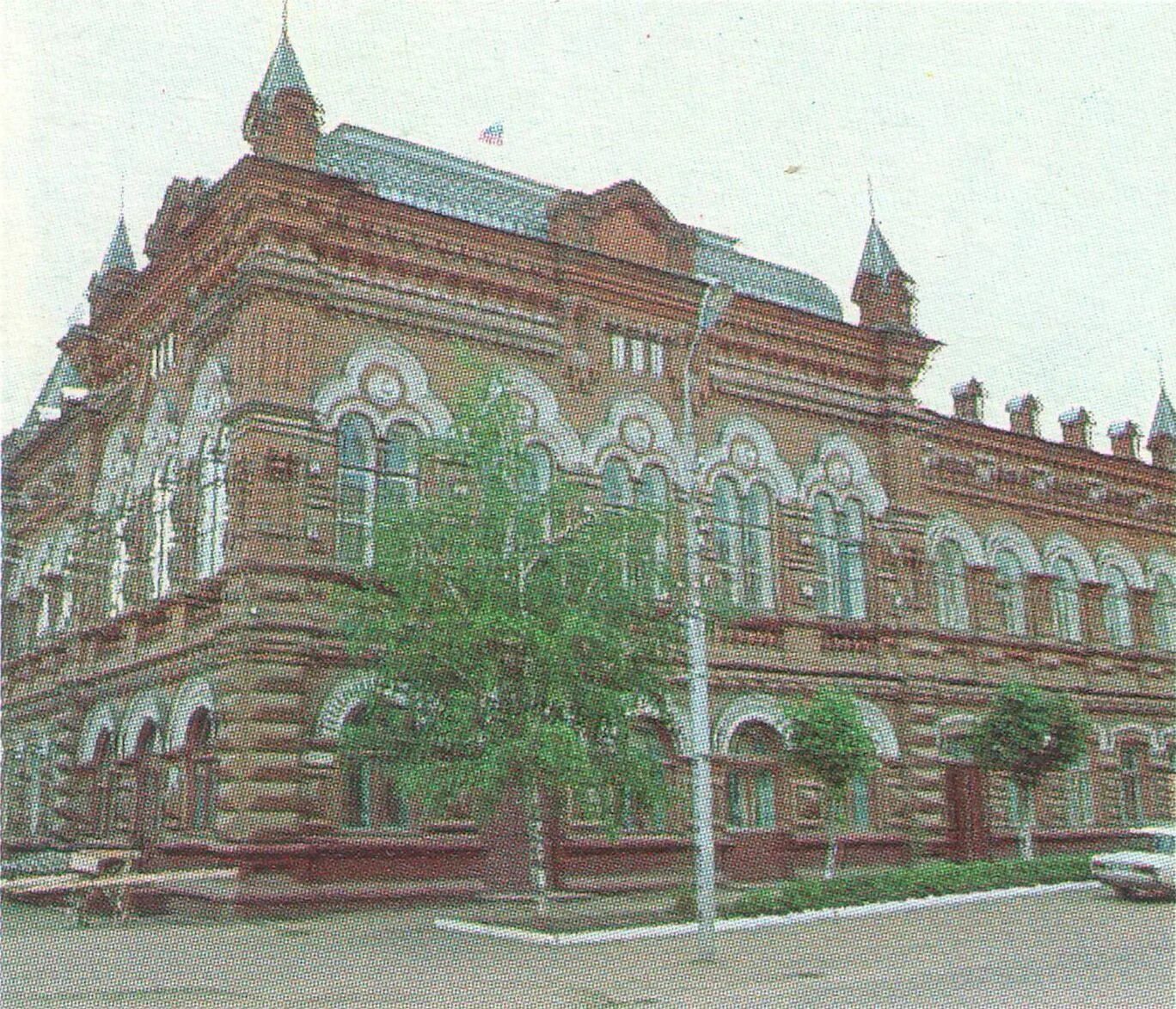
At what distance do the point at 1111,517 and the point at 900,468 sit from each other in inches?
286

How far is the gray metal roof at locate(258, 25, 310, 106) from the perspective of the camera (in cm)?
2073

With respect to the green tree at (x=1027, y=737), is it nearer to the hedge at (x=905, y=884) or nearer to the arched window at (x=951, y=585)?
the hedge at (x=905, y=884)

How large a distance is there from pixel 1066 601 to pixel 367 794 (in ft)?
55.8

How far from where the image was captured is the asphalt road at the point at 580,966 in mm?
12531

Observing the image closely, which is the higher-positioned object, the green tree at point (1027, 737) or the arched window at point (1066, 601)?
the arched window at point (1066, 601)

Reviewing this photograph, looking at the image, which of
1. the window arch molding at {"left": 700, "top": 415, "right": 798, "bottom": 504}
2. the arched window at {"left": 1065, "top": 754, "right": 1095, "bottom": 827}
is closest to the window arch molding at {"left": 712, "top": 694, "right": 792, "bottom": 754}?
the window arch molding at {"left": 700, "top": 415, "right": 798, "bottom": 504}

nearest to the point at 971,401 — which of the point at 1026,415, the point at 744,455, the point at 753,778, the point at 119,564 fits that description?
the point at 1026,415

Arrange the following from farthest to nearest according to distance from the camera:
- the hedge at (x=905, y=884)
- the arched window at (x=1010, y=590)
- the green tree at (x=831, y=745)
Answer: the arched window at (x=1010, y=590) → the green tree at (x=831, y=745) → the hedge at (x=905, y=884)

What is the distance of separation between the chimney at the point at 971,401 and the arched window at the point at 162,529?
16.5 metres

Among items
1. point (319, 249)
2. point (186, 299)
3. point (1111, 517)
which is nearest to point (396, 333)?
point (319, 249)

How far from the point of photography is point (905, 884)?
65.5ft

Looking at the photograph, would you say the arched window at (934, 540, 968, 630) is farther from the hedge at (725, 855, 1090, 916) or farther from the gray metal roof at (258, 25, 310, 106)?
the gray metal roof at (258, 25, 310, 106)

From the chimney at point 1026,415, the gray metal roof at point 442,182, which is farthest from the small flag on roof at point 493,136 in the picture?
the chimney at point 1026,415

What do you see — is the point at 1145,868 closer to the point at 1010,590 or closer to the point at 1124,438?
the point at 1010,590
